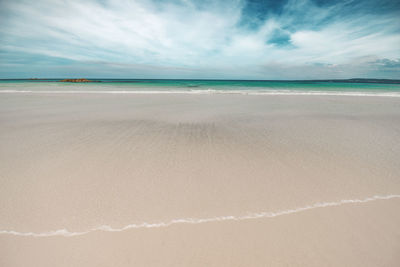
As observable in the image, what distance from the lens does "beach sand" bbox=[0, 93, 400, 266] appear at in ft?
5.30

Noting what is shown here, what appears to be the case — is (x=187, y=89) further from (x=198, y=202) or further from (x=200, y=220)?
(x=200, y=220)

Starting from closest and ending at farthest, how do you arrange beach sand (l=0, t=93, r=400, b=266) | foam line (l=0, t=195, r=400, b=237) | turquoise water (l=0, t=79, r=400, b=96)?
beach sand (l=0, t=93, r=400, b=266) → foam line (l=0, t=195, r=400, b=237) → turquoise water (l=0, t=79, r=400, b=96)

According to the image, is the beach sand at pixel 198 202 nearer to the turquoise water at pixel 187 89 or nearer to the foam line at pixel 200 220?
the foam line at pixel 200 220

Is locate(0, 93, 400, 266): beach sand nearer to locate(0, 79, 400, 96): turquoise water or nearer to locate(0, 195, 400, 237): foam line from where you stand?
locate(0, 195, 400, 237): foam line

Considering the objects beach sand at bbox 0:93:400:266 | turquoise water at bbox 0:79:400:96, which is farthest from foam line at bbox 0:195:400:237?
turquoise water at bbox 0:79:400:96

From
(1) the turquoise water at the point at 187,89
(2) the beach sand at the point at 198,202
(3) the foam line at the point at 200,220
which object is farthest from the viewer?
(1) the turquoise water at the point at 187,89

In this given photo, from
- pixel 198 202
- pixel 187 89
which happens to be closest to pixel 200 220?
pixel 198 202

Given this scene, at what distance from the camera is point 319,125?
594 cm

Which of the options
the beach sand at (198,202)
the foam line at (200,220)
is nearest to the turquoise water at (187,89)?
the beach sand at (198,202)

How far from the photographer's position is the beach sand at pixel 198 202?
1.61 metres

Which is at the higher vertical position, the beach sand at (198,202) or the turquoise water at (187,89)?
the turquoise water at (187,89)

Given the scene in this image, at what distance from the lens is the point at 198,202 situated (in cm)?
223

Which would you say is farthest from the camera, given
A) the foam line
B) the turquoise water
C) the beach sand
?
the turquoise water

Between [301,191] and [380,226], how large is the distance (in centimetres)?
80
